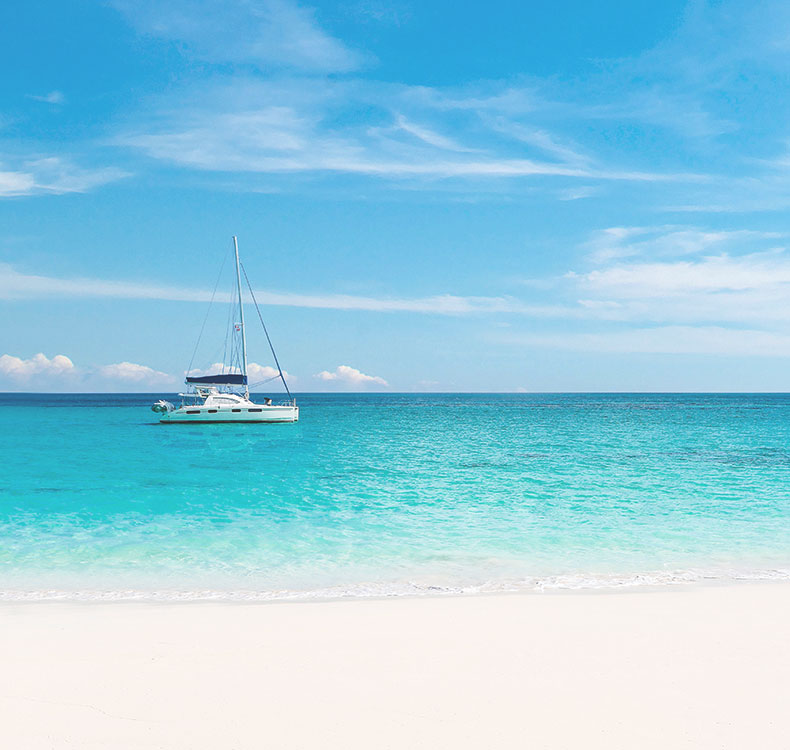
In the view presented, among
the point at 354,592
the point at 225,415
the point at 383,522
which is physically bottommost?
the point at 383,522

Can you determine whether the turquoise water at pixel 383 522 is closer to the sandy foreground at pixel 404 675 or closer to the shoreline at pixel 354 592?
the shoreline at pixel 354 592

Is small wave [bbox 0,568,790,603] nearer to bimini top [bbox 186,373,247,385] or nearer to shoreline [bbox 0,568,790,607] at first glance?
shoreline [bbox 0,568,790,607]

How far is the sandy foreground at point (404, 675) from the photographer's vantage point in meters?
4.63

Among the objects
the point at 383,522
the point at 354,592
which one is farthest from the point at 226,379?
the point at 354,592

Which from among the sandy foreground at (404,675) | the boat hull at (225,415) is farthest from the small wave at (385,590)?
the boat hull at (225,415)

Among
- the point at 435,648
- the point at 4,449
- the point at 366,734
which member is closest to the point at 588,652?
the point at 435,648

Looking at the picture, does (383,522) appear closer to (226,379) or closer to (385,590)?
(385,590)

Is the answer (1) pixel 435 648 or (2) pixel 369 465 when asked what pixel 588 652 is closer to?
(1) pixel 435 648

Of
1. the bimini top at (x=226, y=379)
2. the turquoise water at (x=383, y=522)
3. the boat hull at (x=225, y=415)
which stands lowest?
the turquoise water at (x=383, y=522)

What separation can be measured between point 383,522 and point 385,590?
541cm

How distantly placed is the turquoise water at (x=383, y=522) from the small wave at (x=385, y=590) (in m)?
0.06

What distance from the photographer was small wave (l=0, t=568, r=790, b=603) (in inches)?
357

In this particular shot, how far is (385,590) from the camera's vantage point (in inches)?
371

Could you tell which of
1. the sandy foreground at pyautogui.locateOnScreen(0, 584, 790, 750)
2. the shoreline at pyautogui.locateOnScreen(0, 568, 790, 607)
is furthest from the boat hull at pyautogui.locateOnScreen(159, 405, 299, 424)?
the sandy foreground at pyautogui.locateOnScreen(0, 584, 790, 750)
